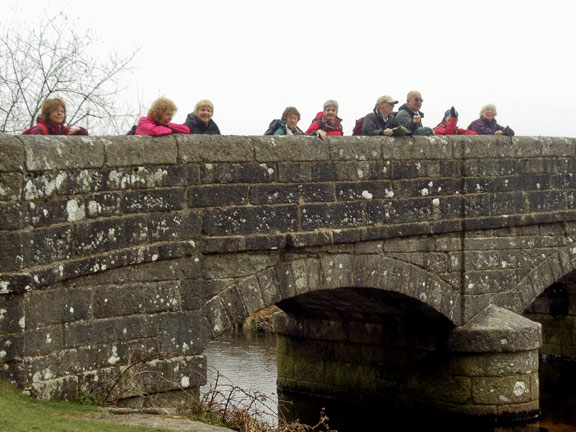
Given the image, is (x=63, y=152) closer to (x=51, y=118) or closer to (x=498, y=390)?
(x=51, y=118)

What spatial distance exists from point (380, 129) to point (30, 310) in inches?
190

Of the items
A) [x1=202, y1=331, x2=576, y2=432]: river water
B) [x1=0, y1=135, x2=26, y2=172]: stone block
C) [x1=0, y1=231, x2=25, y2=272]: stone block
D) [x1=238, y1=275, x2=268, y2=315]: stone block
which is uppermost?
[x1=0, y1=135, x2=26, y2=172]: stone block

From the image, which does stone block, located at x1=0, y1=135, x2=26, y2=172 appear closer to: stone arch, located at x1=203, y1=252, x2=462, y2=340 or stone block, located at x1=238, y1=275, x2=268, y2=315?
stone arch, located at x1=203, y1=252, x2=462, y2=340

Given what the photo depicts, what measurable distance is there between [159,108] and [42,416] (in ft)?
9.52

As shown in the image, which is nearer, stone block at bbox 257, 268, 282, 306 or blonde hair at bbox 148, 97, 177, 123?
blonde hair at bbox 148, 97, 177, 123

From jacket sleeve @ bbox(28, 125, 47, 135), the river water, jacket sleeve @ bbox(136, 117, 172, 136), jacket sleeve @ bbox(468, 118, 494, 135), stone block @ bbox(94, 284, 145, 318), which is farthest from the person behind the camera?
jacket sleeve @ bbox(468, 118, 494, 135)

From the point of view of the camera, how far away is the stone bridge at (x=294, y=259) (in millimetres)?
7398

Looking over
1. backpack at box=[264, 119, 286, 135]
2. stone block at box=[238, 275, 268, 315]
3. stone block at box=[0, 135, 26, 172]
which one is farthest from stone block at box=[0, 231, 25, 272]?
backpack at box=[264, 119, 286, 135]

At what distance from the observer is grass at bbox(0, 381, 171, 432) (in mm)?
6125

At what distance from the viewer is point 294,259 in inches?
Answer: 367

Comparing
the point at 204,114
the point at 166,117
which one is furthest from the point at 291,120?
the point at 166,117

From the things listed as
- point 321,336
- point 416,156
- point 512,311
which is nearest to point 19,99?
point 321,336

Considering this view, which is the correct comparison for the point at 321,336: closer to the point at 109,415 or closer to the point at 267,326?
the point at 267,326

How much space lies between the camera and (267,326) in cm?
1838
